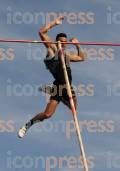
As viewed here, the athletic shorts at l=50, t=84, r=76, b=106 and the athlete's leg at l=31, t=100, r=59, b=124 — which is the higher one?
the athletic shorts at l=50, t=84, r=76, b=106

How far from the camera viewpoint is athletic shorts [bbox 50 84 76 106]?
20.0 meters

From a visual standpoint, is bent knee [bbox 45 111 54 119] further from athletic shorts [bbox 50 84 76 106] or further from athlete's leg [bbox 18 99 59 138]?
athletic shorts [bbox 50 84 76 106]

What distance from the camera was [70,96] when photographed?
19.7 m

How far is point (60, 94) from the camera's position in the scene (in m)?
20.0

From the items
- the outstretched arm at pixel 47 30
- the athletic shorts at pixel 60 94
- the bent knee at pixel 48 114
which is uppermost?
the outstretched arm at pixel 47 30

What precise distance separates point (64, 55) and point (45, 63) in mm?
573

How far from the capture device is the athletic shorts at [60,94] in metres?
20.0

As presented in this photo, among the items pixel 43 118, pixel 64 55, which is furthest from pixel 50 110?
pixel 64 55

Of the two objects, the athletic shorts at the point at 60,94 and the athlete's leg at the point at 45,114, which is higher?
the athletic shorts at the point at 60,94

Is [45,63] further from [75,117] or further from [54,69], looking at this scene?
[75,117]

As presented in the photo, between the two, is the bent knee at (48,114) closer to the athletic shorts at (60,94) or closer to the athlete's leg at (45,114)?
the athlete's leg at (45,114)

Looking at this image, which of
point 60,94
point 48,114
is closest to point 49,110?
point 48,114

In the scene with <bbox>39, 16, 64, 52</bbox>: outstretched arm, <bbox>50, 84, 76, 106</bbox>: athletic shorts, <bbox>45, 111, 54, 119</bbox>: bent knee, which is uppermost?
<bbox>39, 16, 64, 52</bbox>: outstretched arm

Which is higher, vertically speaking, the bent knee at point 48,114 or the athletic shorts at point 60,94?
the athletic shorts at point 60,94
